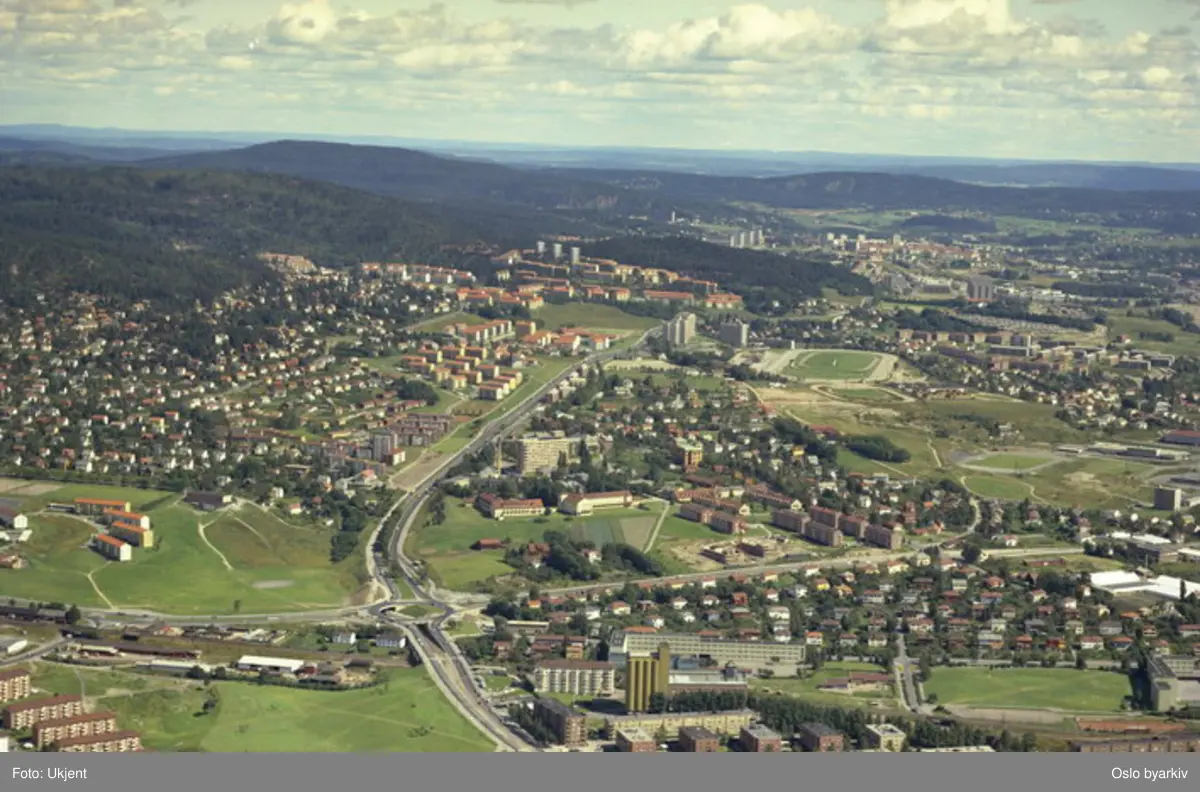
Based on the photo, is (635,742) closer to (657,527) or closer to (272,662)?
(272,662)

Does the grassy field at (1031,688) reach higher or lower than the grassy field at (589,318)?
higher

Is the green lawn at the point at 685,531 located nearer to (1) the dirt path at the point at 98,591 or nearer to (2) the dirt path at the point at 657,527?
(2) the dirt path at the point at 657,527

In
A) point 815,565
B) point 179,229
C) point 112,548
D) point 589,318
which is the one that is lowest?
point 589,318

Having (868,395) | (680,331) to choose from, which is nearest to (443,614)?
(868,395)

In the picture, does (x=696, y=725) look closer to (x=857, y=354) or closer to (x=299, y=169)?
(x=857, y=354)

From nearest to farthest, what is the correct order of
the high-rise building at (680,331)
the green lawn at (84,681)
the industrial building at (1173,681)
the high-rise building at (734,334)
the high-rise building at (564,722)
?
the high-rise building at (564,722) < the green lawn at (84,681) < the industrial building at (1173,681) < the high-rise building at (680,331) < the high-rise building at (734,334)

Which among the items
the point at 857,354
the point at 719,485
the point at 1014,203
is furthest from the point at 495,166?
the point at 719,485

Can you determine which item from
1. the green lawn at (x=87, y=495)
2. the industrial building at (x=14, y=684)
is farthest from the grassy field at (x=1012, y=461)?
the industrial building at (x=14, y=684)
